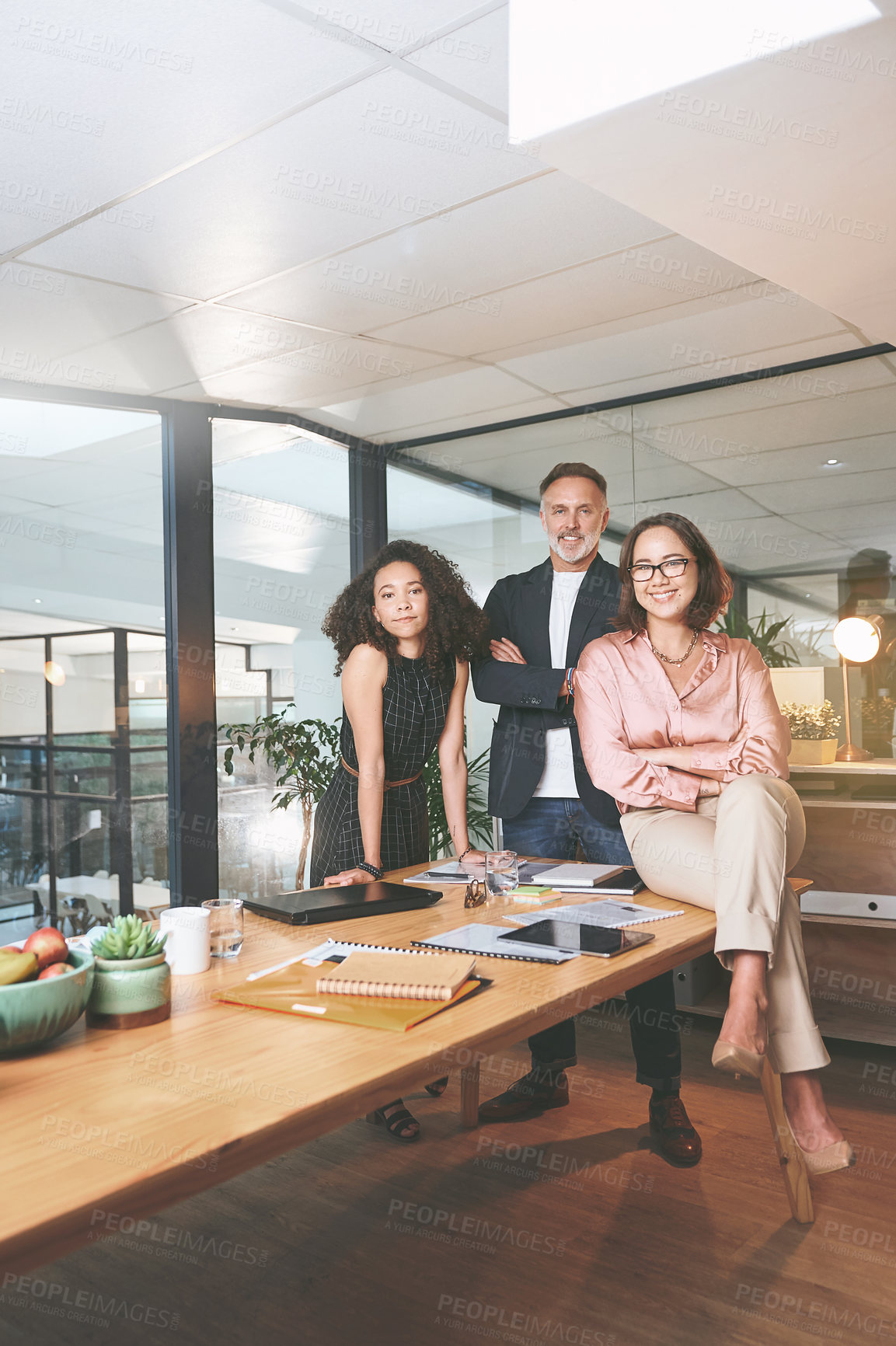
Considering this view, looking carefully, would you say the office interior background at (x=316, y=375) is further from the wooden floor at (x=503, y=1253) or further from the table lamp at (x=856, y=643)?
the wooden floor at (x=503, y=1253)

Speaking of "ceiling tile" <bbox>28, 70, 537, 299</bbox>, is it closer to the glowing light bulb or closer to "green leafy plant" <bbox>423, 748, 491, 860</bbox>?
the glowing light bulb

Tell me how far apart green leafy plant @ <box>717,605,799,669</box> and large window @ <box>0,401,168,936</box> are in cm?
232

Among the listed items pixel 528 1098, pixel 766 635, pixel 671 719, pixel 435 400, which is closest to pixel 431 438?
pixel 435 400

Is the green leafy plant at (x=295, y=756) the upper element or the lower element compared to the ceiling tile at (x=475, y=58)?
lower

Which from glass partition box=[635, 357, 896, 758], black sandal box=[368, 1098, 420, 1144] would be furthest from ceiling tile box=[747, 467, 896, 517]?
black sandal box=[368, 1098, 420, 1144]

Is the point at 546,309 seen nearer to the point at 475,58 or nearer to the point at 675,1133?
the point at 475,58

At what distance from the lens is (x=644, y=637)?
2.54 meters

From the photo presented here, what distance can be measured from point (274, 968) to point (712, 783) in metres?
1.23

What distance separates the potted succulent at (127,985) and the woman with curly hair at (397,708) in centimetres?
125

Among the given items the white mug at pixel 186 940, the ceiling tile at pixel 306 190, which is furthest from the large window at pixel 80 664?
the white mug at pixel 186 940

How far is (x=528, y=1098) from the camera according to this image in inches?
110

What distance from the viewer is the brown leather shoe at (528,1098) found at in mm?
2740

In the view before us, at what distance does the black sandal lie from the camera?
→ 264 centimetres

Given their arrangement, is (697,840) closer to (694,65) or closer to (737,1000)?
(737,1000)
